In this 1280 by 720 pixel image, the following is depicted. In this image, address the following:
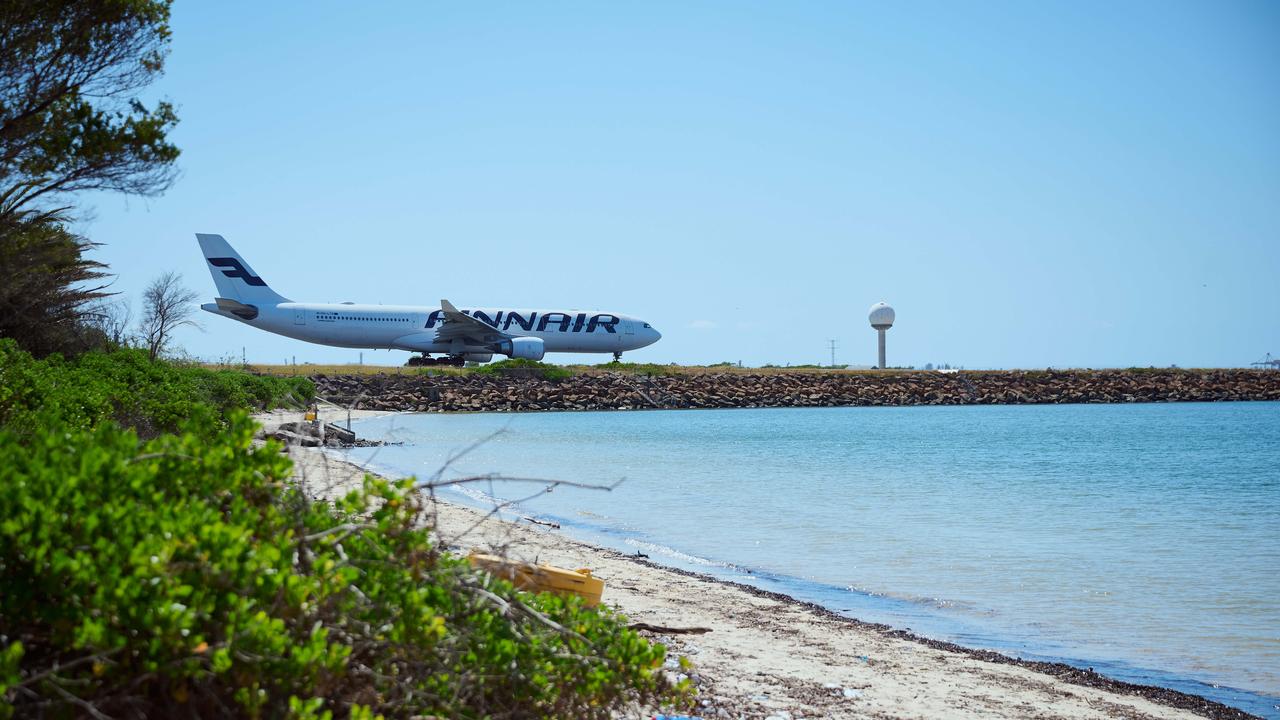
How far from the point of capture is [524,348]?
4422 centimetres

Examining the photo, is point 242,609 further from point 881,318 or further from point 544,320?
point 881,318

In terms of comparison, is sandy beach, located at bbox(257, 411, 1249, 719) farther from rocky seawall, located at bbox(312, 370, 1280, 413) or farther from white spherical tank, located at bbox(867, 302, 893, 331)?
white spherical tank, located at bbox(867, 302, 893, 331)

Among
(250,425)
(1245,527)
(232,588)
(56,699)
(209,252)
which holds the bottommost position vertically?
(1245,527)

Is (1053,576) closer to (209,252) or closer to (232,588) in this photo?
(232,588)

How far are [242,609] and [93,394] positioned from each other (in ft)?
25.8

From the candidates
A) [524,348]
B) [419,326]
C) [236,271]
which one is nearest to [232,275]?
[236,271]

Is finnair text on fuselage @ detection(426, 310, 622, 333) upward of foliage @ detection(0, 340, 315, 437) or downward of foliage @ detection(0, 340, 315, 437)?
upward

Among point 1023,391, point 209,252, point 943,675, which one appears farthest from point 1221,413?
point 943,675

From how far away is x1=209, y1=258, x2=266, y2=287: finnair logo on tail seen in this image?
43.2 m

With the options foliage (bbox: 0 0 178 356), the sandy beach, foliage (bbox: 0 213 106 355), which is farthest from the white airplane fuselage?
the sandy beach

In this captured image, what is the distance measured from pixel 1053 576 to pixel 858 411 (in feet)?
135

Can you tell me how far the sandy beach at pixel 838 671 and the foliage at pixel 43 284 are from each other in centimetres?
969

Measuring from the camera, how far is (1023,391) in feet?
194

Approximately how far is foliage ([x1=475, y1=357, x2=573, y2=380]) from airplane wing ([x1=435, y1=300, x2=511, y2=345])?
47.9 inches
